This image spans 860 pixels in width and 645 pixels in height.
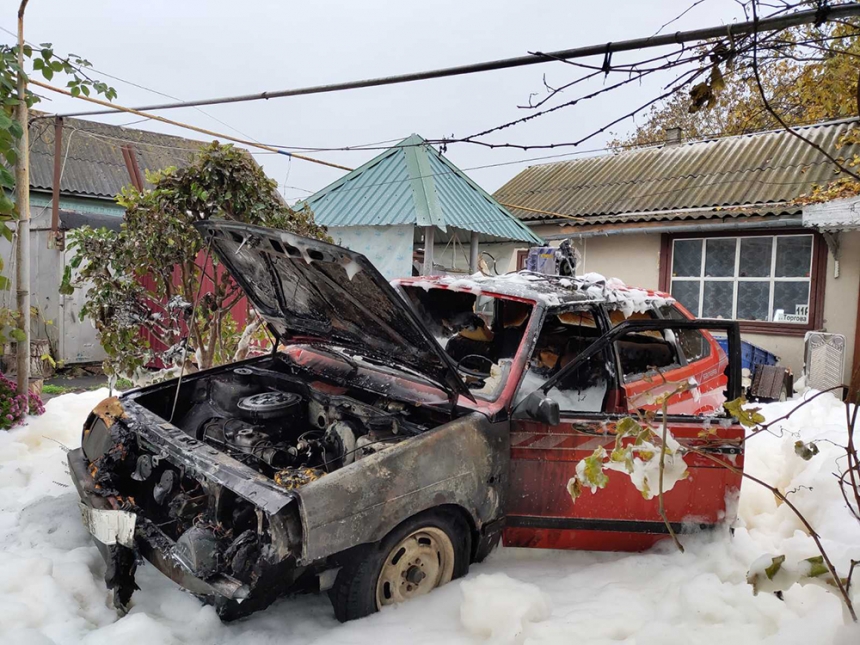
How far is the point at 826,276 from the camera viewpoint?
8742mm

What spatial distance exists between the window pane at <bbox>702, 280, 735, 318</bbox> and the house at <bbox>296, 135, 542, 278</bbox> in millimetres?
3066

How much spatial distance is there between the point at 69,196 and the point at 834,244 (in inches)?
555

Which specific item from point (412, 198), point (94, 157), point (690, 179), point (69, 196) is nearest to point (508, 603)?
point (412, 198)

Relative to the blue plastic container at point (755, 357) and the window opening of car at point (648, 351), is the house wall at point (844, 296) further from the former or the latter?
the window opening of car at point (648, 351)

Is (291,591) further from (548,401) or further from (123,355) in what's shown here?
(123,355)

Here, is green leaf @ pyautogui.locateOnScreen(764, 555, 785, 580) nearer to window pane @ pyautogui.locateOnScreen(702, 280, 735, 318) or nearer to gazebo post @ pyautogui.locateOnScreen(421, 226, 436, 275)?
gazebo post @ pyautogui.locateOnScreen(421, 226, 436, 275)

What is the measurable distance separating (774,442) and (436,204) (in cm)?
506

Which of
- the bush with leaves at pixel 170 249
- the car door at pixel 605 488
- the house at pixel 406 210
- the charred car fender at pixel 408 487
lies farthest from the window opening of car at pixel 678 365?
the house at pixel 406 210

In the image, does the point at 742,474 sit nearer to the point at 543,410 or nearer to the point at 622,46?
the point at 543,410

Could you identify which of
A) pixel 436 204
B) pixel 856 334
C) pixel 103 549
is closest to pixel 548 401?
pixel 103 549

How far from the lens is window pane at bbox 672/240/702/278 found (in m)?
10.1

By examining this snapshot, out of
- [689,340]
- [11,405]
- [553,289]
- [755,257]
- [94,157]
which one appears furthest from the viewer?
[94,157]

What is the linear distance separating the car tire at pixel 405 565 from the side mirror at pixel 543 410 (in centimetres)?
68

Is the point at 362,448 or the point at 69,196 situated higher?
the point at 69,196
